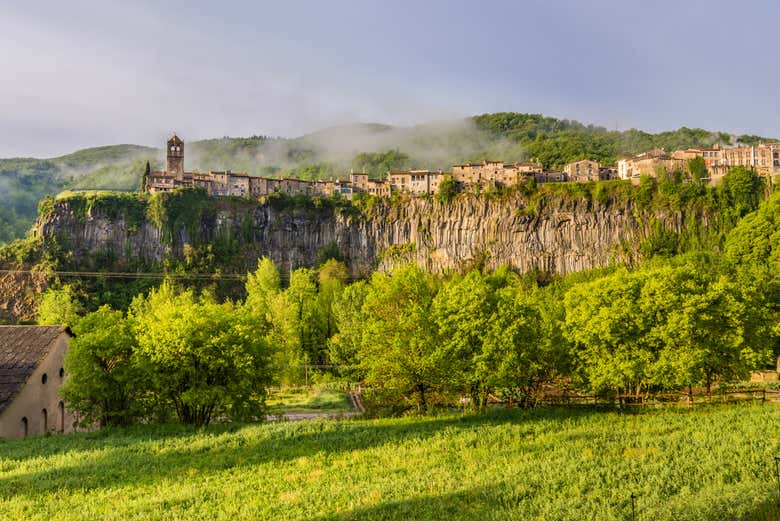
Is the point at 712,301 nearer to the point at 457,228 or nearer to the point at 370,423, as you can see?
the point at 370,423

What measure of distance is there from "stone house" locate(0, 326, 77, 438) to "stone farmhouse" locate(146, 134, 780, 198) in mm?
95605

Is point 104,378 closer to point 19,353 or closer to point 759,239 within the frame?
point 19,353

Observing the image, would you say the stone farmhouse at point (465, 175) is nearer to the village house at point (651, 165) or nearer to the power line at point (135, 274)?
the village house at point (651, 165)

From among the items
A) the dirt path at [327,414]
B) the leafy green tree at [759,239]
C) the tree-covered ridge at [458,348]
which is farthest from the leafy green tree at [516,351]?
the leafy green tree at [759,239]

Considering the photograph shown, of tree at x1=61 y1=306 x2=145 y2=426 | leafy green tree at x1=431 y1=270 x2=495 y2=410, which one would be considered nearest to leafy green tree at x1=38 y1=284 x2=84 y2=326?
tree at x1=61 y1=306 x2=145 y2=426

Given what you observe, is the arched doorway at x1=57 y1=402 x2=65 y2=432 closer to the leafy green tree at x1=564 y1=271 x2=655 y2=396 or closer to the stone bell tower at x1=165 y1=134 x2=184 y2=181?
the leafy green tree at x1=564 y1=271 x2=655 y2=396

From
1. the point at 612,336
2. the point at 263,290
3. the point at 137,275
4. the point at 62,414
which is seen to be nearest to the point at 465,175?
the point at 263,290

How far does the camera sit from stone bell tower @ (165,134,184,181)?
14000cm

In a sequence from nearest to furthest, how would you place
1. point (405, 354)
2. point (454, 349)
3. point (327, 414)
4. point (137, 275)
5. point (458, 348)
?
1. point (458, 348)
2. point (454, 349)
3. point (405, 354)
4. point (327, 414)
5. point (137, 275)

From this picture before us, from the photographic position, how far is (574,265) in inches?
4968

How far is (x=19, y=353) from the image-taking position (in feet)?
119

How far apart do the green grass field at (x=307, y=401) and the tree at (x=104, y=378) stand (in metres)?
14.1

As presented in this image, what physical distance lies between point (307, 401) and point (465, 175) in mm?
105807

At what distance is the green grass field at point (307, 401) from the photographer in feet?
164
